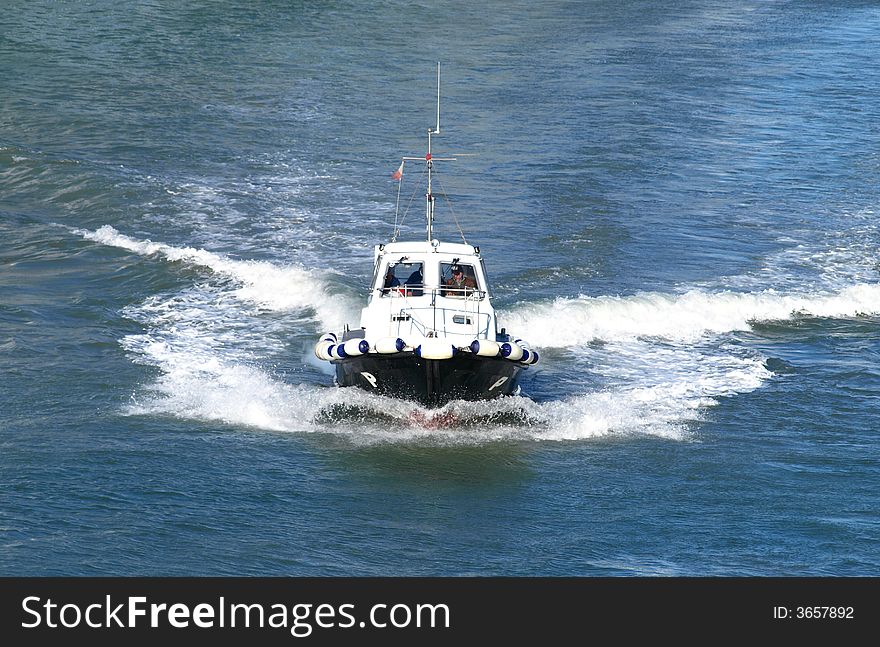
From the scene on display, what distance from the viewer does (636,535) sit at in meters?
18.2

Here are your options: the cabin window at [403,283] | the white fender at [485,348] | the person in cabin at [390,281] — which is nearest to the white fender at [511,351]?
the white fender at [485,348]

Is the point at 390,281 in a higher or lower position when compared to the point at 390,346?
higher

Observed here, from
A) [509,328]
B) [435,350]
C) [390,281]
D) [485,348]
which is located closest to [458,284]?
[390,281]

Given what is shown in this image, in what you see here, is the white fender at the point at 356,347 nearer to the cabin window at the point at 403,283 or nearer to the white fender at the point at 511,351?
the cabin window at the point at 403,283

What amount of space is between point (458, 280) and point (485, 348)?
2429 mm

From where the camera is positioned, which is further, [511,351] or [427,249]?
[427,249]

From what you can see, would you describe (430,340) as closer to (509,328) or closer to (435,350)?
(435,350)

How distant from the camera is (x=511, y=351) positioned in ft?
71.5

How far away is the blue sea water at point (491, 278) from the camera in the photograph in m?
18.5

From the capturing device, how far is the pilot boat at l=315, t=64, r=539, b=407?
21.5 meters

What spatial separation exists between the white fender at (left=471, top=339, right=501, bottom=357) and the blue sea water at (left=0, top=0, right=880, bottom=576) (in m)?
1.18

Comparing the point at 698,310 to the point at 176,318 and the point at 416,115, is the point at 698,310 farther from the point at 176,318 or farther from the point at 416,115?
the point at 416,115

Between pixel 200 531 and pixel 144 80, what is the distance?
33.4 m

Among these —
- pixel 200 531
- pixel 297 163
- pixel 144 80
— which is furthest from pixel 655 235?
pixel 144 80
